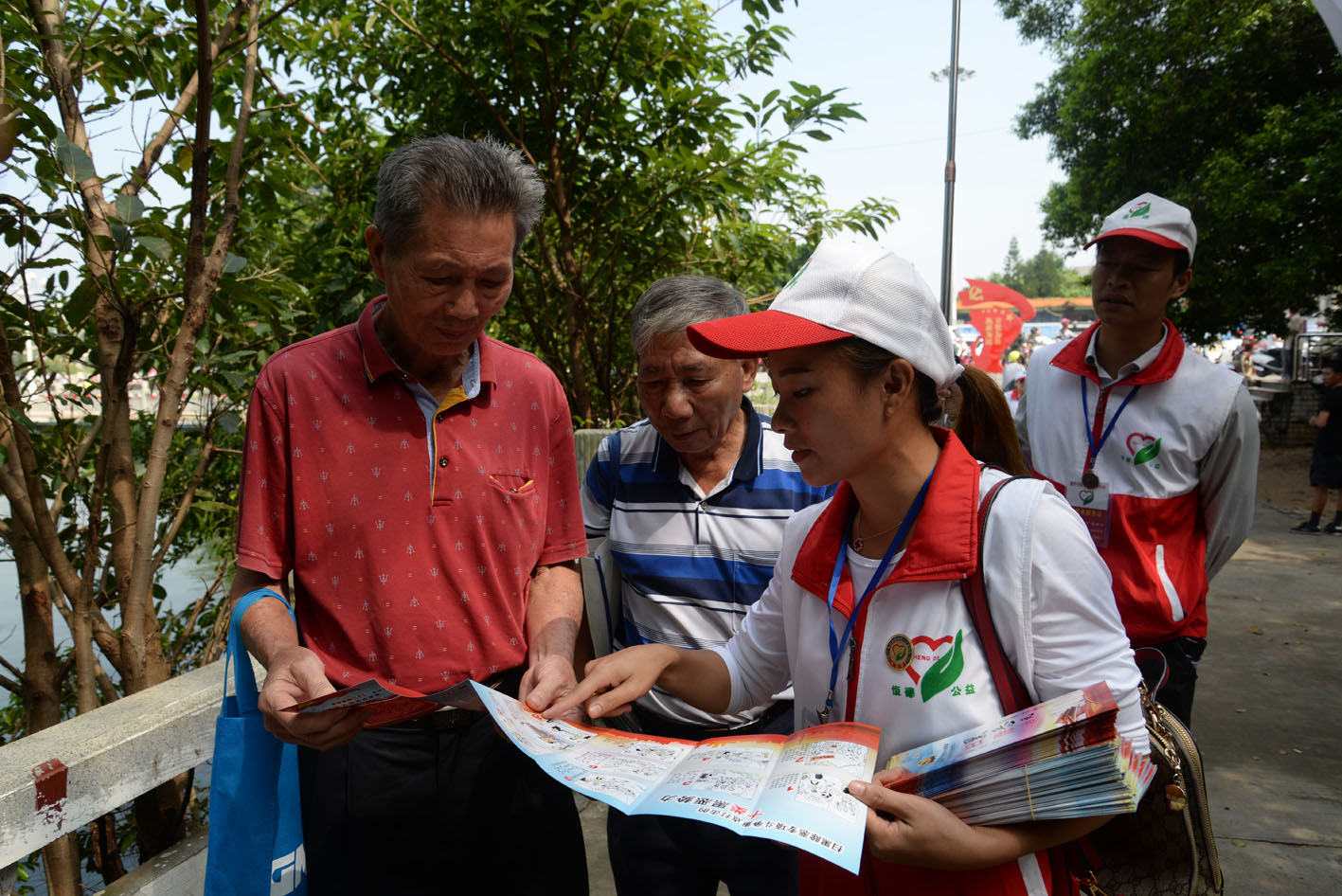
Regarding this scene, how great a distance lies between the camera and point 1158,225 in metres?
2.66

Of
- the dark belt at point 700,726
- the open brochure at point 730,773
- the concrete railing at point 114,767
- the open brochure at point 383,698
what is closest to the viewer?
the open brochure at point 730,773

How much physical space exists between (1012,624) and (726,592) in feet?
3.01

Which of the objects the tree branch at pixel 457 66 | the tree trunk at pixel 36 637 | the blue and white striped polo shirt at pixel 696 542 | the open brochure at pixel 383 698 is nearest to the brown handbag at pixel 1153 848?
the blue and white striped polo shirt at pixel 696 542

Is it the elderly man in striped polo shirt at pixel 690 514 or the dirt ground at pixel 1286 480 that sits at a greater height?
the elderly man in striped polo shirt at pixel 690 514

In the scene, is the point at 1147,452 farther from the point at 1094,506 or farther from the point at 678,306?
the point at 678,306

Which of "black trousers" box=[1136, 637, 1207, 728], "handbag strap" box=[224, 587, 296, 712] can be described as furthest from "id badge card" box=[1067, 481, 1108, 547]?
"handbag strap" box=[224, 587, 296, 712]

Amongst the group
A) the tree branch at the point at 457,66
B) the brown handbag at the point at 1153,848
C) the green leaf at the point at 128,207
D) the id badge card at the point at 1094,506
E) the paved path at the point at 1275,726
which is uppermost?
the tree branch at the point at 457,66

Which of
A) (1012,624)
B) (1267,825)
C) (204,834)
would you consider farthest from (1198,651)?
(204,834)

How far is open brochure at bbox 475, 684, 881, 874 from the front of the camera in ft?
3.66

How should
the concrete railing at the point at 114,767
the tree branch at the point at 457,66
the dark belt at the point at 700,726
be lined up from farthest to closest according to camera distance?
the tree branch at the point at 457,66 < the dark belt at the point at 700,726 < the concrete railing at the point at 114,767

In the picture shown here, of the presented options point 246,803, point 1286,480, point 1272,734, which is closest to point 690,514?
point 246,803

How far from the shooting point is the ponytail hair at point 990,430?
1.88 metres

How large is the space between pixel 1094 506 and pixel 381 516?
6.20 ft

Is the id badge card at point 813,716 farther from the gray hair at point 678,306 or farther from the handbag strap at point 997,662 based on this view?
the gray hair at point 678,306
